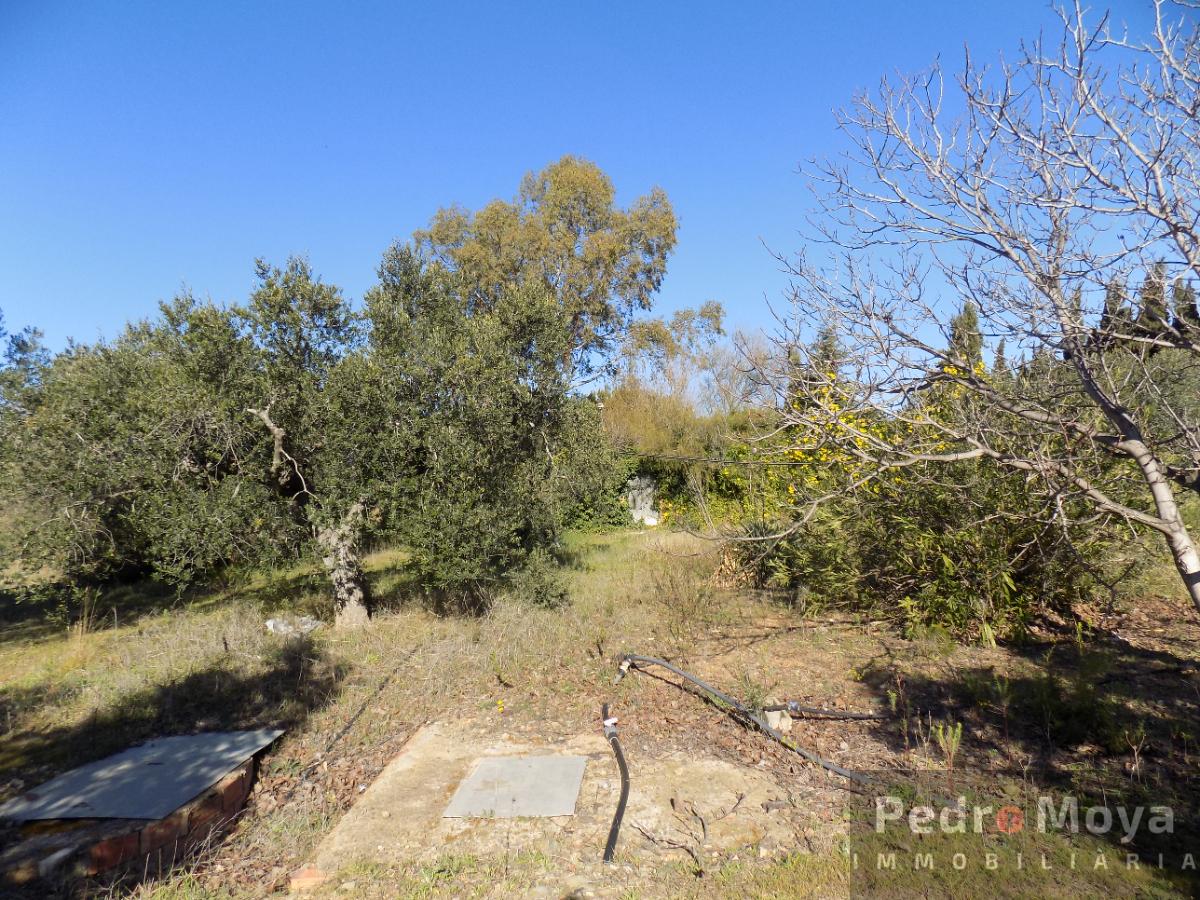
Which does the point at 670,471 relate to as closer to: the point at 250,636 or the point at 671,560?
the point at 671,560

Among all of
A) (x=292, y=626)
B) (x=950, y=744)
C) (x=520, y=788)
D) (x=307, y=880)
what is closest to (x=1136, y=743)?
(x=950, y=744)

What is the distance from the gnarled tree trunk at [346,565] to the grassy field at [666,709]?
577 millimetres

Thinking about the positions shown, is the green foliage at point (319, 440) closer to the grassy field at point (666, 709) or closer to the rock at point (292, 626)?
the rock at point (292, 626)

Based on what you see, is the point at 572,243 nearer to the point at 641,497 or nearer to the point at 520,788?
the point at 641,497

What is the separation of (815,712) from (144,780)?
4.92 meters

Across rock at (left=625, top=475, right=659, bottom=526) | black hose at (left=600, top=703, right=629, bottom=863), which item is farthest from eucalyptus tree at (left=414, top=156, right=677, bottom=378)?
black hose at (left=600, top=703, right=629, bottom=863)

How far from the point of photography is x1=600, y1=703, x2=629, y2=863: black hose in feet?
12.2

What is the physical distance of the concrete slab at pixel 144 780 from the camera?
4375 millimetres

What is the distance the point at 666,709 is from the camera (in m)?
5.79

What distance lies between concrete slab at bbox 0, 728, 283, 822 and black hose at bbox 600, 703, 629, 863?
2696 mm

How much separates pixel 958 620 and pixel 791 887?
4.90 m

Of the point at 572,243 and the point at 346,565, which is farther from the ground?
the point at 572,243

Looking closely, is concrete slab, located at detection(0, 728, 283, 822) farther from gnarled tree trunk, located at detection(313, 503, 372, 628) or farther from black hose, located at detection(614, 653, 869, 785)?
black hose, located at detection(614, 653, 869, 785)

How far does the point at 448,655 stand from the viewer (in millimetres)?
7375
